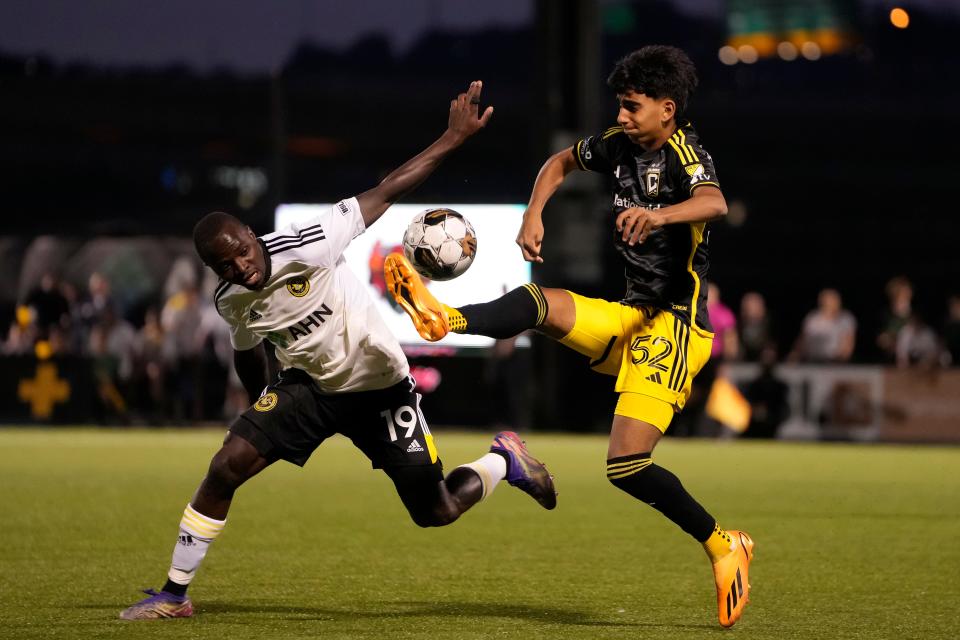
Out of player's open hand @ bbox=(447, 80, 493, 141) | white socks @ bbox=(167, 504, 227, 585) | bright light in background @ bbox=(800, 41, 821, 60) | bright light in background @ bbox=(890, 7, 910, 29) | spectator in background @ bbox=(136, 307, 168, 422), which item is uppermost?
bright light in background @ bbox=(890, 7, 910, 29)

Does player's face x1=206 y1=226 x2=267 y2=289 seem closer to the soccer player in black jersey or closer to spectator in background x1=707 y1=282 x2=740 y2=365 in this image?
the soccer player in black jersey

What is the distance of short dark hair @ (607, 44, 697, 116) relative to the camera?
621 cm

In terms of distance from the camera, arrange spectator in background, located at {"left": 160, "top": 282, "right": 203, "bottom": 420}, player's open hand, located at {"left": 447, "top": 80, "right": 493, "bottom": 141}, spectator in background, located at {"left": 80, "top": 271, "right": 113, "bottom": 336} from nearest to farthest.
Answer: player's open hand, located at {"left": 447, "top": 80, "right": 493, "bottom": 141}
spectator in background, located at {"left": 160, "top": 282, "right": 203, "bottom": 420}
spectator in background, located at {"left": 80, "top": 271, "right": 113, "bottom": 336}

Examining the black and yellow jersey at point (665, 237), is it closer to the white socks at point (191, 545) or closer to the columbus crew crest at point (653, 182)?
the columbus crew crest at point (653, 182)

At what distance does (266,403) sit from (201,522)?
54 centimetres

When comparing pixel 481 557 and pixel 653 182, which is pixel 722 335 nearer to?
pixel 481 557

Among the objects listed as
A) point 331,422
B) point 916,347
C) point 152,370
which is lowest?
point 152,370

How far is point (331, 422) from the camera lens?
20.8ft

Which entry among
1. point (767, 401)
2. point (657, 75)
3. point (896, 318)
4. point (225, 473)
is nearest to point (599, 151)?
point (657, 75)

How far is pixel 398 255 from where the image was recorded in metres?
6.16

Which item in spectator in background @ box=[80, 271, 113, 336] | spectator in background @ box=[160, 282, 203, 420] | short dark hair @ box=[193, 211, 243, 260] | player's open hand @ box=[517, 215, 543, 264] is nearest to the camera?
short dark hair @ box=[193, 211, 243, 260]

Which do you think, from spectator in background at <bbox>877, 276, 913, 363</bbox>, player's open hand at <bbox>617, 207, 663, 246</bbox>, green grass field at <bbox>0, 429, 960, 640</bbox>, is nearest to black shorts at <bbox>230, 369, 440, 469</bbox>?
green grass field at <bbox>0, 429, 960, 640</bbox>

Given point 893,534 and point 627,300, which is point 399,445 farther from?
point 893,534

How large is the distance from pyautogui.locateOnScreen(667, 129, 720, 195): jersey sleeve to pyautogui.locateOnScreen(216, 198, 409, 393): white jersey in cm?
132
